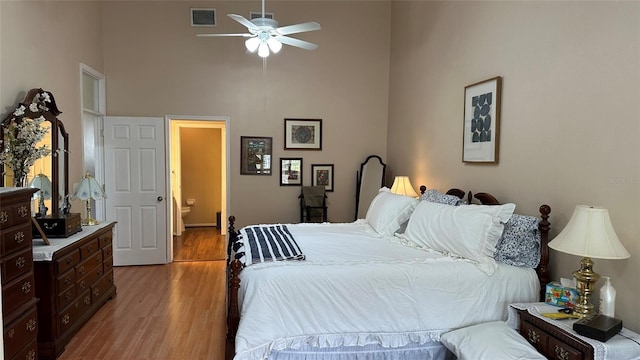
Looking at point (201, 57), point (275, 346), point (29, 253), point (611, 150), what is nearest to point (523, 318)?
point (611, 150)

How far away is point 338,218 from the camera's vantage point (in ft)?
18.2

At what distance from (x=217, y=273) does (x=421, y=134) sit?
3.05 metres

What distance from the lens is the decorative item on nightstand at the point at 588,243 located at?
1.91m

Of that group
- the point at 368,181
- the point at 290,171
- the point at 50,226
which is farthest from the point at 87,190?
the point at 368,181

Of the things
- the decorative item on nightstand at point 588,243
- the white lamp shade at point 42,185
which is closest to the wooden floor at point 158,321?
the white lamp shade at point 42,185

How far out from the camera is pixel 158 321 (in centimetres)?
339

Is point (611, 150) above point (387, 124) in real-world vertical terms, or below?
below

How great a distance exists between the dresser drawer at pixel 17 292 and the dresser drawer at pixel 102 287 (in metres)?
1.20

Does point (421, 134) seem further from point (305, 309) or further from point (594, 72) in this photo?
point (305, 309)

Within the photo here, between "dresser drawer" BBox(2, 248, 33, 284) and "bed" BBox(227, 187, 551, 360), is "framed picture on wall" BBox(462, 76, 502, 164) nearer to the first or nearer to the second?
"bed" BBox(227, 187, 551, 360)

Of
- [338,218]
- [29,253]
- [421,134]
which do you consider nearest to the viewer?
[29,253]

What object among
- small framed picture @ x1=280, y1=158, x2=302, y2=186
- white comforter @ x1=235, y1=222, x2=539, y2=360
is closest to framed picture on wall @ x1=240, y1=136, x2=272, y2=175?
small framed picture @ x1=280, y1=158, x2=302, y2=186

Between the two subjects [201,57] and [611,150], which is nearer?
[611,150]

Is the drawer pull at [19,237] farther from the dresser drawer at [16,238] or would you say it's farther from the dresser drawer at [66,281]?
the dresser drawer at [66,281]
